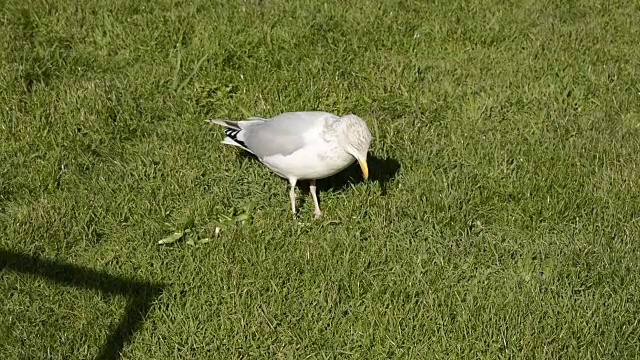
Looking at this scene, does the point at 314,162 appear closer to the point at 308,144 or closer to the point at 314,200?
the point at 308,144

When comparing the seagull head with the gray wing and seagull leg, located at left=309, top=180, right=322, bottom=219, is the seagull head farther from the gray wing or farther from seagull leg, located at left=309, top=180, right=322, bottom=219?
seagull leg, located at left=309, top=180, right=322, bottom=219

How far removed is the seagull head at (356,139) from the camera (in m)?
4.83

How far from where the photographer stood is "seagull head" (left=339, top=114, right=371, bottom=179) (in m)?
4.83

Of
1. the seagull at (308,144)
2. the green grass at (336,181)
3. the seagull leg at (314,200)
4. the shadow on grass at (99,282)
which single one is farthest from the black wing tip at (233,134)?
the shadow on grass at (99,282)

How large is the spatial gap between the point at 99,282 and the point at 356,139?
5.50ft

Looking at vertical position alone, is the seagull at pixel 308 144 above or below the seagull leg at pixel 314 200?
above

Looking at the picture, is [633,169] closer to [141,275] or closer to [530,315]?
[530,315]

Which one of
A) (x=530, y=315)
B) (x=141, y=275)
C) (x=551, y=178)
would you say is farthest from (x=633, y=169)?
(x=141, y=275)

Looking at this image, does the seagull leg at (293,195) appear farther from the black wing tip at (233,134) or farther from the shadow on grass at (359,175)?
the black wing tip at (233,134)

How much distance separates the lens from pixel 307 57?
21.9 ft

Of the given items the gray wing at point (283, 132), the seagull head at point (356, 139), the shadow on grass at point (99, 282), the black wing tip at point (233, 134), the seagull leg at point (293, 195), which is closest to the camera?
the shadow on grass at point (99, 282)

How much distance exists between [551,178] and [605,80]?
1639 millimetres

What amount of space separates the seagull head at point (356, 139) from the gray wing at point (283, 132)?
204 millimetres

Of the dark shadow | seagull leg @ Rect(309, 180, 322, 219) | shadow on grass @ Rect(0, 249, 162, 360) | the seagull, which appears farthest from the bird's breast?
shadow on grass @ Rect(0, 249, 162, 360)
